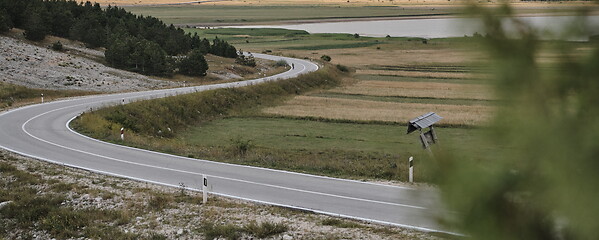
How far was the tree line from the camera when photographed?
65.1 metres

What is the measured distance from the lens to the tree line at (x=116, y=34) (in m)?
65.1

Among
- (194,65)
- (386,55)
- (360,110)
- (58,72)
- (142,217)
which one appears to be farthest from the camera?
(386,55)

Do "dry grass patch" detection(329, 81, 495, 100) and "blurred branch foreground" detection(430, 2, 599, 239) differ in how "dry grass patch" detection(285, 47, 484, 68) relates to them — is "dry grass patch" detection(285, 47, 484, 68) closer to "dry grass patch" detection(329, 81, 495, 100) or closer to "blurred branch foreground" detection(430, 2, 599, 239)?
"dry grass patch" detection(329, 81, 495, 100)

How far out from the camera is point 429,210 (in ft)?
8.10

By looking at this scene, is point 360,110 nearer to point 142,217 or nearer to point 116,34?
point 142,217

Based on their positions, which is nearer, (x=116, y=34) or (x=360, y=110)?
(x=360, y=110)

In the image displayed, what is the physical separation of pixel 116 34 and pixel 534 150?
7229 cm

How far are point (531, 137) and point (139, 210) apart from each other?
15490 mm

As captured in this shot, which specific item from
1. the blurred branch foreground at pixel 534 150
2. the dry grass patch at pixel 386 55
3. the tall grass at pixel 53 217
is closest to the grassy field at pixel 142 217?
the tall grass at pixel 53 217

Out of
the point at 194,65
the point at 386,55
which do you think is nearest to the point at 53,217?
the point at 194,65

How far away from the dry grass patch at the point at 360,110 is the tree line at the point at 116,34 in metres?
17.5

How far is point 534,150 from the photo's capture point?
215 centimetres

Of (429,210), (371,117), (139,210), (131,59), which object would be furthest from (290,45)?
(429,210)

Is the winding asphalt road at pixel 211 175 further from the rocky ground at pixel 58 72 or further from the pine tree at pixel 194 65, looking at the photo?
the pine tree at pixel 194 65
